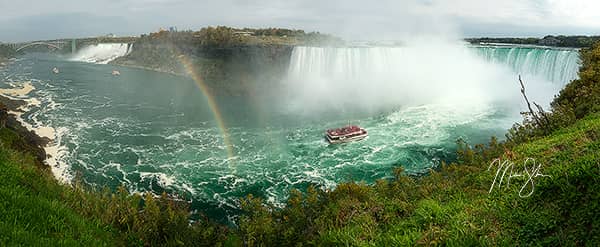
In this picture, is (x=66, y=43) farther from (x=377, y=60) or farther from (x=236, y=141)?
(x=236, y=141)

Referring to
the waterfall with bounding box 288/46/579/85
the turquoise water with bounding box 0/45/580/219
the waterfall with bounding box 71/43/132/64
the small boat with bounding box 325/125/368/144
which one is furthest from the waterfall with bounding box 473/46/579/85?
the waterfall with bounding box 71/43/132/64

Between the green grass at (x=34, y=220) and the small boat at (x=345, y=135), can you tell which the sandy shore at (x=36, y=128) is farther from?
the small boat at (x=345, y=135)

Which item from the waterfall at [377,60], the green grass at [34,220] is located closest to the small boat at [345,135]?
the waterfall at [377,60]

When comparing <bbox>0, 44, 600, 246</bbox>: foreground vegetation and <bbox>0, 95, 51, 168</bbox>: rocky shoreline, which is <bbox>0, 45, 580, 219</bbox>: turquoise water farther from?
<bbox>0, 44, 600, 246</bbox>: foreground vegetation

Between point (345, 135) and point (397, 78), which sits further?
point (397, 78)

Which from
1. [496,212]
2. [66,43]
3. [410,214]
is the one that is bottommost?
[410,214]

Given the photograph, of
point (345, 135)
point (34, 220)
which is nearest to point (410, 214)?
point (34, 220)
